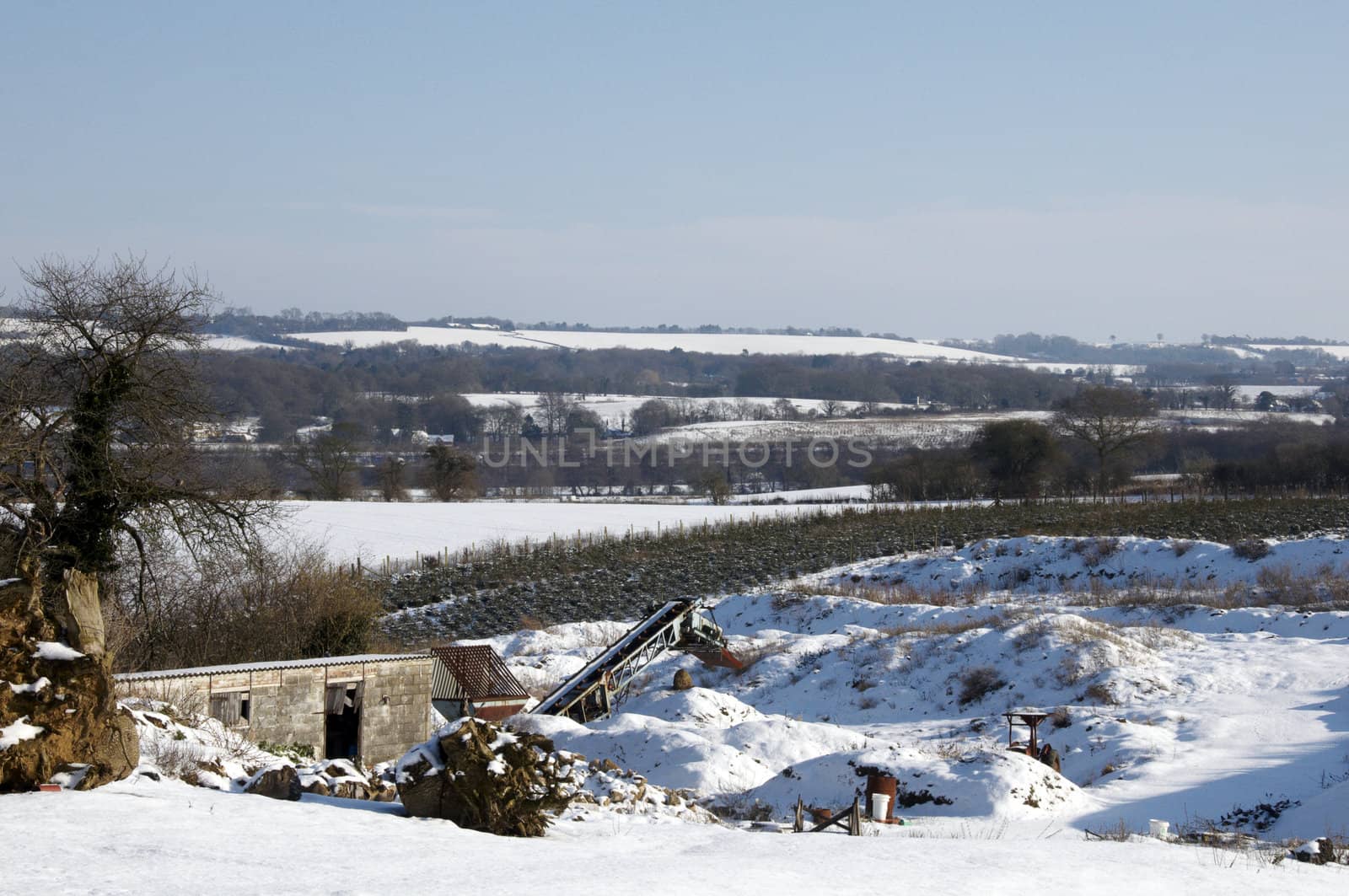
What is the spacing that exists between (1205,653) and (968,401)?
502ft

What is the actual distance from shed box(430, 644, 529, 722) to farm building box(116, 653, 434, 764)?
304cm

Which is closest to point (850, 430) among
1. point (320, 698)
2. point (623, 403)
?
point (623, 403)

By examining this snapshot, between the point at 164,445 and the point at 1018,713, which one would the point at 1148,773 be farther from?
the point at 164,445

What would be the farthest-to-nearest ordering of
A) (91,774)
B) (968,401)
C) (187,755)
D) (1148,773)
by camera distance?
(968,401) → (1148,773) → (187,755) → (91,774)

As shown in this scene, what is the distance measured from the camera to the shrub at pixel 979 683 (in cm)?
2322

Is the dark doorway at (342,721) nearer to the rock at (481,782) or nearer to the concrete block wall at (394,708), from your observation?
the concrete block wall at (394,708)

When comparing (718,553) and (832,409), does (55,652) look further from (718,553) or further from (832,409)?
(832,409)

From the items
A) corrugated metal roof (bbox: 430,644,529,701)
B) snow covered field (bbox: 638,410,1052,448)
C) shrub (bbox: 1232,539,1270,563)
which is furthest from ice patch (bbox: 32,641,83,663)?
snow covered field (bbox: 638,410,1052,448)

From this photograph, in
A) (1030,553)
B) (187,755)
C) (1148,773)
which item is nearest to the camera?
(187,755)

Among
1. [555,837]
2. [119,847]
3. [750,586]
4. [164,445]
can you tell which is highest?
[164,445]

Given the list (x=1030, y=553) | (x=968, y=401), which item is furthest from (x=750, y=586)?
(x=968, y=401)

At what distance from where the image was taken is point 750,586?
39.2 m

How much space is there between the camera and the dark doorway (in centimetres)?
1680

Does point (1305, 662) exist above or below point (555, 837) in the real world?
below
